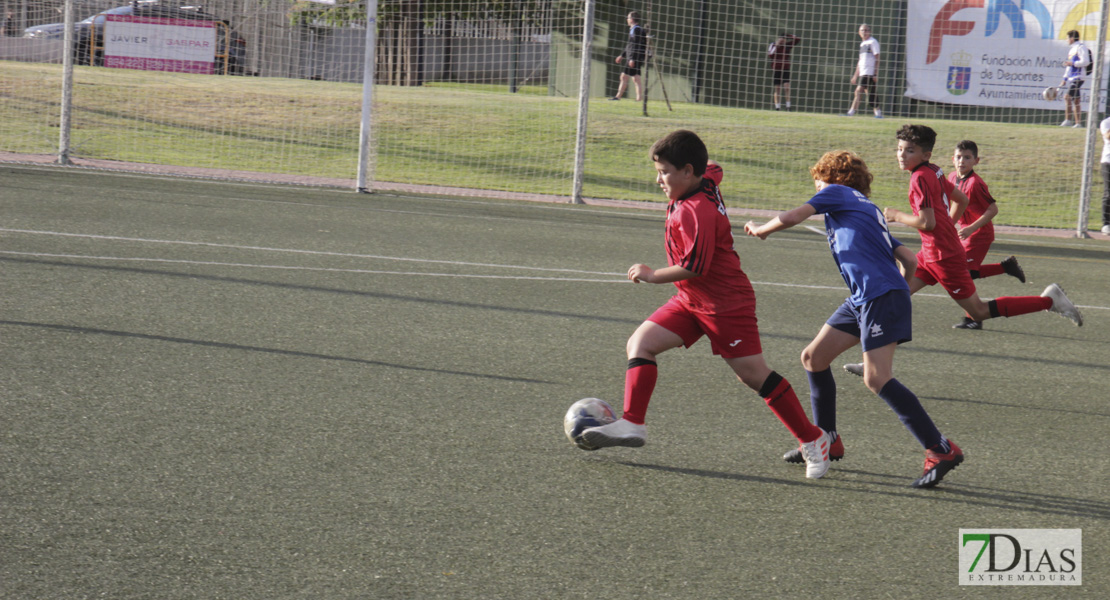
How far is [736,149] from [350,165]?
22.8 ft

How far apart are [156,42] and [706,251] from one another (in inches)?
619

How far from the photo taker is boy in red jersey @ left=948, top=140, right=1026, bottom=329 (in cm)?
833

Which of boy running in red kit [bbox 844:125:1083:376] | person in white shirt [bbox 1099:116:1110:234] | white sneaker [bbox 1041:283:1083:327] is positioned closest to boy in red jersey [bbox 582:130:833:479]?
boy running in red kit [bbox 844:125:1083:376]

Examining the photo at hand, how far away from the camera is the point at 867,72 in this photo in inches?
866

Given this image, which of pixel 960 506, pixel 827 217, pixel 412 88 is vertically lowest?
pixel 960 506

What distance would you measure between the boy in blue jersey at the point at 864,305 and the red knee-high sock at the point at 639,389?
0.74 meters

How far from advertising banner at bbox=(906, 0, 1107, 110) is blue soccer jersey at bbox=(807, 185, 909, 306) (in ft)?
51.4

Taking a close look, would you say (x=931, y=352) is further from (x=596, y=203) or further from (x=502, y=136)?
(x=502, y=136)

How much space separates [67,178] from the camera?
14.3 metres

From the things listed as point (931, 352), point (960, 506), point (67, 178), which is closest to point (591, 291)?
point (931, 352)

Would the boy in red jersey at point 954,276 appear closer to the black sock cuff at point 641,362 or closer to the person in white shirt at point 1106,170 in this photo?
the black sock cuff at point 641,362

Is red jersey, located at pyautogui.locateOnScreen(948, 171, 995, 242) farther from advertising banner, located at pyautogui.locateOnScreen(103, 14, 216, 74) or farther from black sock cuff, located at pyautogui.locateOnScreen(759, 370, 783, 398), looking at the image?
advertising banner, located at pyautogui.locateOnScreen(103, 14, 216, 74)

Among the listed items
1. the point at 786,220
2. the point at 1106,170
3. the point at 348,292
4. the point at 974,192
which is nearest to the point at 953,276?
the point at 974,192

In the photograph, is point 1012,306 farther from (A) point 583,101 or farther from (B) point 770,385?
(A) point 583,101
